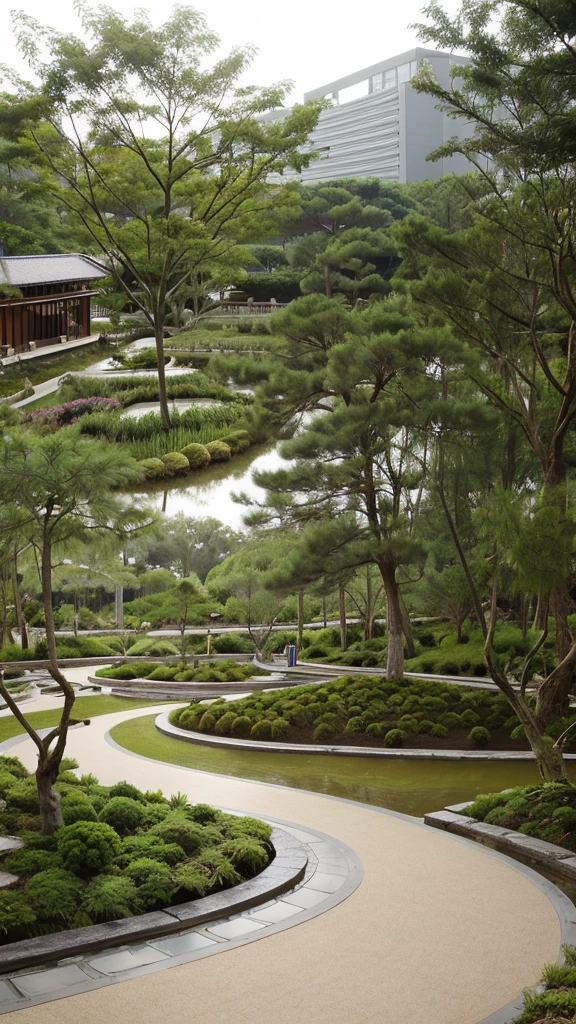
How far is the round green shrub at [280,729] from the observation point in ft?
43.1

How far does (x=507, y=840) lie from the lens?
25.0 feet

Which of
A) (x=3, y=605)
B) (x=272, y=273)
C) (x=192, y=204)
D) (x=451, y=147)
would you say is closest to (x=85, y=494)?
(x=451, y=147)

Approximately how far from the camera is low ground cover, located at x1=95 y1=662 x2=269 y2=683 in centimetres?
2044

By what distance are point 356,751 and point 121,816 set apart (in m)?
5.53

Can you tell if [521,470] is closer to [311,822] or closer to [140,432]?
[140,432]

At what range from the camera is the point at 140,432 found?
2055cm

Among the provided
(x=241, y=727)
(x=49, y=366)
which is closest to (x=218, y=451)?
(x=241, y=727)

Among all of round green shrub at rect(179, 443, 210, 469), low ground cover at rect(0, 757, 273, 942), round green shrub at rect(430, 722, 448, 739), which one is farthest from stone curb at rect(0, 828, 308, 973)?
round green shrub at rect(179, 443, 210, 469)

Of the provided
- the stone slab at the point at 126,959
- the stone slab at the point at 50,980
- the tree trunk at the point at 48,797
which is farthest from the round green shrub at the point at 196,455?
the stone slab at the point at 50,980

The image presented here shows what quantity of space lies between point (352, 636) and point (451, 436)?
14666 mm

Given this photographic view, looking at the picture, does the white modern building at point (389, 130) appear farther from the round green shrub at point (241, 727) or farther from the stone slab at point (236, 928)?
the stone slab at point (236, 928)

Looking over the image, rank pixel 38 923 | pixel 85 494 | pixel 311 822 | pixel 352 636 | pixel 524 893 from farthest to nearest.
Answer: pixel 352 636
pixel 311 822
pixel 85 494
pixel 524 893
pixel 38 923

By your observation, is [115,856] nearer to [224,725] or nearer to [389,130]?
[224,725]

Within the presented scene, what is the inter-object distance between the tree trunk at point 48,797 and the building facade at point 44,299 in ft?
62.0
